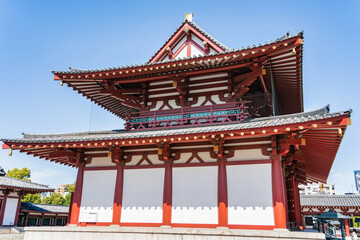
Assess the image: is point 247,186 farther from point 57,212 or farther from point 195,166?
point 57,212

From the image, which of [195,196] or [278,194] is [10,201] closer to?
[195,196]

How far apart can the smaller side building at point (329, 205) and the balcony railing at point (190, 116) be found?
30.1 meters

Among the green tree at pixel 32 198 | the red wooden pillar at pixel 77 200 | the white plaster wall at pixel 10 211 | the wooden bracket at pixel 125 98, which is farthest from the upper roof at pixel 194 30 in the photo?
the green tree at pixel 32 198

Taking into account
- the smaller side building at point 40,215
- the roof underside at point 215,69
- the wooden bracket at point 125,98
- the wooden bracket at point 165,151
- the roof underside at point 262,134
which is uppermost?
the roof underside at point 215,69

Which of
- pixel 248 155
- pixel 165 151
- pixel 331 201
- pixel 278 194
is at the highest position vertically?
pixel 165 151

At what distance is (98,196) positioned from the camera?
1379cm

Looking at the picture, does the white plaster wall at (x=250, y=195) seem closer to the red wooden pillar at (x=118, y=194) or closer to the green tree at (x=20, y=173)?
the red wooden pillar at (x=118, y=194)

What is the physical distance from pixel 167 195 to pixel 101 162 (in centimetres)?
423

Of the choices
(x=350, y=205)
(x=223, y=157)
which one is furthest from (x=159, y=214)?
(x=350, y=205)

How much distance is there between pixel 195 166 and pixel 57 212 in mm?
37549

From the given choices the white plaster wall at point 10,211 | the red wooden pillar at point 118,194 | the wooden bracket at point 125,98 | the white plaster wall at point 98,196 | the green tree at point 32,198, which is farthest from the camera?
the green tree at point 32,198

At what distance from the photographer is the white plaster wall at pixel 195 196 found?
12.0m

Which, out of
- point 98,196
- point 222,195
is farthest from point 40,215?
point 222,195

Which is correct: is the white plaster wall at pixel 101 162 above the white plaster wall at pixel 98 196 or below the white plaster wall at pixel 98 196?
above
